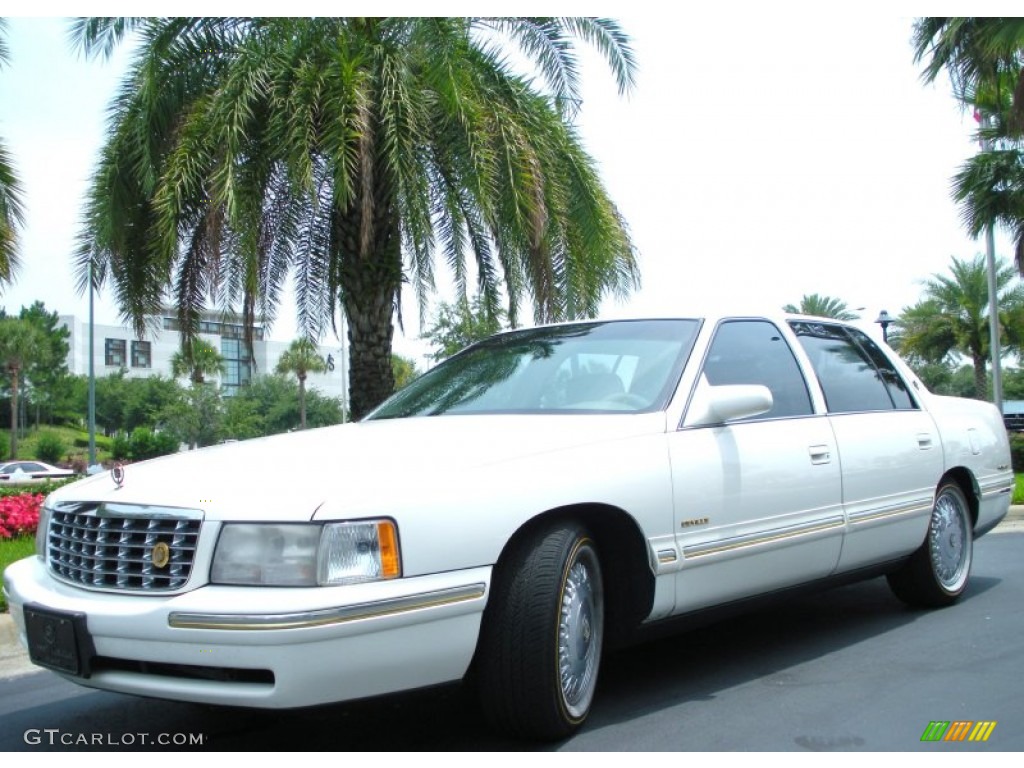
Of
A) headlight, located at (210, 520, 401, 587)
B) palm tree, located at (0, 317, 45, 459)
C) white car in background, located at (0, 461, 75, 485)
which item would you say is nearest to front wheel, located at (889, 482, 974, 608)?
headlight, located at (210, 520, 401, 587)

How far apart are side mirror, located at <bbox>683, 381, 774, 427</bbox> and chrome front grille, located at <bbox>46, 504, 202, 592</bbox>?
2.03 meters

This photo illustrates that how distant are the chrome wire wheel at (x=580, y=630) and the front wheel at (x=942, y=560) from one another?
2.56 metres

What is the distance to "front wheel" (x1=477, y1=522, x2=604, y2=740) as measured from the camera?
352 cm

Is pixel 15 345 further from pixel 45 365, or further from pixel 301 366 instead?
pixel 301 366

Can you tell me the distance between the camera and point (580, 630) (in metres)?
3.87

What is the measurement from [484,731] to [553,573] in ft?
2.30

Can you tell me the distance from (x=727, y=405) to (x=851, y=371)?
5.26 ft

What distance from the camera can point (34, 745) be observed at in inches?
157

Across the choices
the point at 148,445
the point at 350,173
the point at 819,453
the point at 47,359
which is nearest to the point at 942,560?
the point at 819,453

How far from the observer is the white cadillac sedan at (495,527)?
3.22m

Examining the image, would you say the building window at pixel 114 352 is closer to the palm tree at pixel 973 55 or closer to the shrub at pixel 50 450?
the shrub at pixel 50 450

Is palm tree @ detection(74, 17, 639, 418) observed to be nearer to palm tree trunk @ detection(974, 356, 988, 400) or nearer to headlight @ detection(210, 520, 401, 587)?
headlight @ detection(210, 520, 401, 587)

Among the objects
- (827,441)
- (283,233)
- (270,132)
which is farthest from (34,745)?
(283,233)

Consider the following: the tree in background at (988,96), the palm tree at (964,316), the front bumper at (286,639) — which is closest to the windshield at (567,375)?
the front bumper at (286,639)
